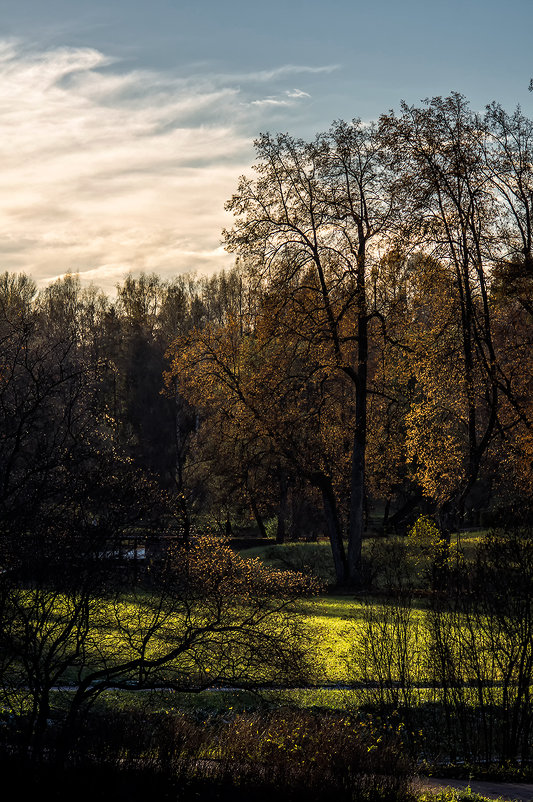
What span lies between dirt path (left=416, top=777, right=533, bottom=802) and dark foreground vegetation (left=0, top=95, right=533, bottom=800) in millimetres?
523

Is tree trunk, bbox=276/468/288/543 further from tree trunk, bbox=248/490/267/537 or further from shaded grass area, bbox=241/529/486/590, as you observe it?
shaded grass area, bbox=241/529/486/590

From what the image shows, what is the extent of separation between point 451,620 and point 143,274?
7643 cm

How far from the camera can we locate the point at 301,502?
41750mm

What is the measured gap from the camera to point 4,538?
10.9 meters

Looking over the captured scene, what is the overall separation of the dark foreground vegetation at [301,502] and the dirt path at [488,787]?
52 centimetres

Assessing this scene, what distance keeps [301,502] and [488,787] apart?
30271 mm

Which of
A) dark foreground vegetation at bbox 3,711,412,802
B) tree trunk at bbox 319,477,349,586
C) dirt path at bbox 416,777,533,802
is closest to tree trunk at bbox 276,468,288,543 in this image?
tree trunk at bbox 319,477,349,586

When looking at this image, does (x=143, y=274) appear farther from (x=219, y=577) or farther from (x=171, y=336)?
(x=219, y=577)

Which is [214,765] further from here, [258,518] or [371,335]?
[258,518]

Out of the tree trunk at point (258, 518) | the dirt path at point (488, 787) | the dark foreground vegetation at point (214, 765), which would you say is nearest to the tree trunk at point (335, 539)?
the tree trunk at point (258, 518)

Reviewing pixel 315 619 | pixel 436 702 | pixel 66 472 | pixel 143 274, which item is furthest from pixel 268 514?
pixel 143 274

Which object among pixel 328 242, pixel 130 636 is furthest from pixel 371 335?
pixel 130 636

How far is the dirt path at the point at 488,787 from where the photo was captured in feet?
35.6

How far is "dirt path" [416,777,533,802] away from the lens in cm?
1084
